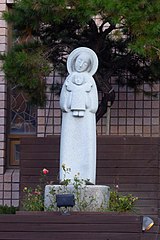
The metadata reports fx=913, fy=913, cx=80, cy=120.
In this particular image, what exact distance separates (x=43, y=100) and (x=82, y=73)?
69.5 inches

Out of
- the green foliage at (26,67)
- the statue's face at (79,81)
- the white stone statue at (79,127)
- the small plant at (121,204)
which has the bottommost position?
the small plant at (121,204)

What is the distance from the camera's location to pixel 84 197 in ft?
A: 39.6

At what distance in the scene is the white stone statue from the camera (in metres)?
12.4

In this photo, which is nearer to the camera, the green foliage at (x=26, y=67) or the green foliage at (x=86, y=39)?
the green foliage at (x=86, y=39)

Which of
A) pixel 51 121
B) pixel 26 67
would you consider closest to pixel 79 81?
pixel 26 67

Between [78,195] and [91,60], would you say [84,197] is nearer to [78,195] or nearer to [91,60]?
[78,195]

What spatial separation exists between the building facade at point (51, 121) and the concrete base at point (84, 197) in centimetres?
341

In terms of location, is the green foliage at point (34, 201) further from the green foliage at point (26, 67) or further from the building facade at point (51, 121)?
the building facade at point (51, 121)

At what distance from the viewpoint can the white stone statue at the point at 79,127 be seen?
1239 centimetres

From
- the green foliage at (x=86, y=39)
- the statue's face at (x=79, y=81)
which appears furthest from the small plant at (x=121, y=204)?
the green foliage at (x=86, y=39)

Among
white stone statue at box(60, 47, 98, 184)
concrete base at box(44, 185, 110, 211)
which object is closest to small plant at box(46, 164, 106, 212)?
concrete base at box(44, 185, 110, 211)

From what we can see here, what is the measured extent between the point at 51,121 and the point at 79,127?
354 cm

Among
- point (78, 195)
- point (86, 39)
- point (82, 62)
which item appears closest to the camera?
point (78, 195)

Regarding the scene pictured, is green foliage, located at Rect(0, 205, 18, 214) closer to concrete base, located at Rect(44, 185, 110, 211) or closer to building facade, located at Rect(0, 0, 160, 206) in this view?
building facade, located at Rect(0, 0, 160, 206)
